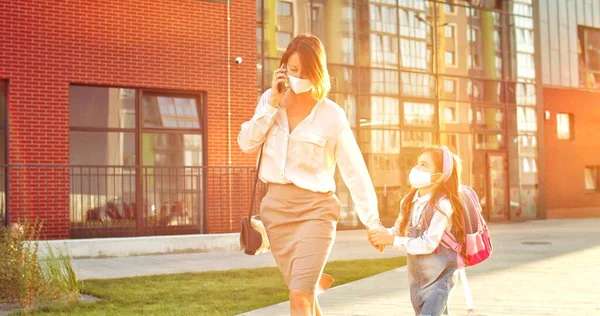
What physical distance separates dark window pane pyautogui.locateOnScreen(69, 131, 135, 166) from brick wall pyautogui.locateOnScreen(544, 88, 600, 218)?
560 inches

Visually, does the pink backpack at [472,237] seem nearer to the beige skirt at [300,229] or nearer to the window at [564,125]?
the beige skirt at [300,229]

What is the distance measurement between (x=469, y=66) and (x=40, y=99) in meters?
12.8

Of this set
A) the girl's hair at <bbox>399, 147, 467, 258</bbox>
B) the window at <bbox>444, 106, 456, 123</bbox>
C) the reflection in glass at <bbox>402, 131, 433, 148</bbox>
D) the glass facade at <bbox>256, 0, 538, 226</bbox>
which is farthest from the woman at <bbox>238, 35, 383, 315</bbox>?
the window at <bbox>444, 106, 456, 123</bbox>

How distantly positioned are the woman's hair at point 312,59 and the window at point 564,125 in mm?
21914

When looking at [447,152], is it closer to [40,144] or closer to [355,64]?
[40,144]

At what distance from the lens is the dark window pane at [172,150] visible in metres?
14.8

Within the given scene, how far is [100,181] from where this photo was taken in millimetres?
13883

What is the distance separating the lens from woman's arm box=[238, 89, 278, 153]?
4.13 meters

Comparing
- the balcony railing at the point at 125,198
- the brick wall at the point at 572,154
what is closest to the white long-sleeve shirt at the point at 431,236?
the balcony railing at the point at 125,198

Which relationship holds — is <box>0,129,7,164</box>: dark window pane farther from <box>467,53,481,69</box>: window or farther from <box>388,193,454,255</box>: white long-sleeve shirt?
<box>467,53,481,69</box>: window

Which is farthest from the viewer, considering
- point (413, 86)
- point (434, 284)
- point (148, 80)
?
point (413, 86)

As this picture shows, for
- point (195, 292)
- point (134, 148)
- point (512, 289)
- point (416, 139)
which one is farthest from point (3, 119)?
point (416, 139)

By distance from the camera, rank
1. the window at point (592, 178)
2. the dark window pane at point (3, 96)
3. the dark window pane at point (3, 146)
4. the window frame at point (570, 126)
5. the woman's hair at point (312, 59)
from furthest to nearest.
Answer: the window at point (592, 178) → the window frame at point (570, 126) → the dark window pane at point (3, 96) → the dark window pane at point (3, 146) → the woman's hair at point (312, 59)

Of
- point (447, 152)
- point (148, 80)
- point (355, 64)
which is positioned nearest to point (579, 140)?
point (355, 64)
